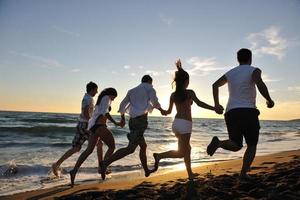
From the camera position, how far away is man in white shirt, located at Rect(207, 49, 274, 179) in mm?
4598

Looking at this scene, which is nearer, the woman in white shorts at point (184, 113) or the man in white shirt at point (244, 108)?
the man in white shirt at point (244, 108)

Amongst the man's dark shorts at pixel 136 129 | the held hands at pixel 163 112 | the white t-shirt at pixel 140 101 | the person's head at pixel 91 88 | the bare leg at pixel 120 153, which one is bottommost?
the bare leg at pixel 120 153

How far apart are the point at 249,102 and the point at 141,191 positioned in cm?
180

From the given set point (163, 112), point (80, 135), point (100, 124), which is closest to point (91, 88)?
point (100, 124)

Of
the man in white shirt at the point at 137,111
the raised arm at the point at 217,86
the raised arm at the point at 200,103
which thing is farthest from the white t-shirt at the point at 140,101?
the raised arm at the point at 217,86

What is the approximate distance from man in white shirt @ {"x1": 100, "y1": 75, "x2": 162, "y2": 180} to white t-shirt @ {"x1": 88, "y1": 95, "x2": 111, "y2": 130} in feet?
0.88

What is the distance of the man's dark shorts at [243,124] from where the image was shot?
4.60m

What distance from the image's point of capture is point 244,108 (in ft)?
15.1

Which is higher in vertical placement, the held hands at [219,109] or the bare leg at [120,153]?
the held hands at [219,109]

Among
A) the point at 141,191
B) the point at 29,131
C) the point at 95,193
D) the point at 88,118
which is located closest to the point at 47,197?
the point at 95,193

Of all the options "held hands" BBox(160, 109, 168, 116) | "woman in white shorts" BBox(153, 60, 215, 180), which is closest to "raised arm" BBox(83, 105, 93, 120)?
"held hands" BBox(160, 109, 168, 116)

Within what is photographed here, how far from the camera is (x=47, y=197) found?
5.23 metres

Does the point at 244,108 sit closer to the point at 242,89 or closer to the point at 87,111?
the point at 242,89

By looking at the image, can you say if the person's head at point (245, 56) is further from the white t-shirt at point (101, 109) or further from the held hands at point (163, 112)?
the white t-shirt at point (101, 109)
